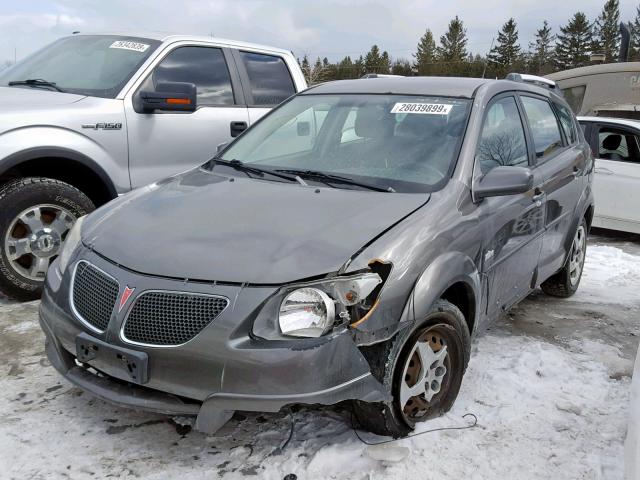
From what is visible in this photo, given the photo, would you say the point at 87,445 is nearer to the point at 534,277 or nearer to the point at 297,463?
the point at 297,463

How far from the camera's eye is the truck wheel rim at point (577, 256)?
512 cm

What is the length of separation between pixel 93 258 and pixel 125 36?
3.02 m

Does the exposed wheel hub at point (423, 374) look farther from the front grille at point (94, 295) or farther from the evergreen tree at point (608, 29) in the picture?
the evergreen tree at point (608, 29)

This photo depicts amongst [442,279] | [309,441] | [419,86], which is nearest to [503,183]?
[442,279]

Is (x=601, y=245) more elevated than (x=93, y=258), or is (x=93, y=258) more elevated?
(x=93, y=258)

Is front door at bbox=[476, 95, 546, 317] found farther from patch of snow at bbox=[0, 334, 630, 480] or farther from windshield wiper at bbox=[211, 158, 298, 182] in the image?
windshield wiper at bbox=[211, 158, 298, 182]

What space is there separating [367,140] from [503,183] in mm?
843

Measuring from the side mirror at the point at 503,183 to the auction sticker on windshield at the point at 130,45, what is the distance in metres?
3.13

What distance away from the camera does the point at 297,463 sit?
2680 mm

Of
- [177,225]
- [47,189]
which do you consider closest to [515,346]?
[177,225]

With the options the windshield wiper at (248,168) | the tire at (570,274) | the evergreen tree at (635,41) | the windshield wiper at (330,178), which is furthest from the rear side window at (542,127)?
the evergreen tree at (635,41)

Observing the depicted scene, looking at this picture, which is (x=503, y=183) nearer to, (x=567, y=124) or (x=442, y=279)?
(x=442, y=279)

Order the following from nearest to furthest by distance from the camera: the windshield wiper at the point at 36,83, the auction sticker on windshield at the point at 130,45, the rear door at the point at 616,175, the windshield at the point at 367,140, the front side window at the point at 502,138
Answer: the windshield at the point at 367,140, the front side window at the point at 502,138, the windshield wiper at the point at 36,83, the auction sticker on windshield at the point at 130,45, the rear door at the point at 616,175

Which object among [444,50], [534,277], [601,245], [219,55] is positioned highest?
[444,50]
